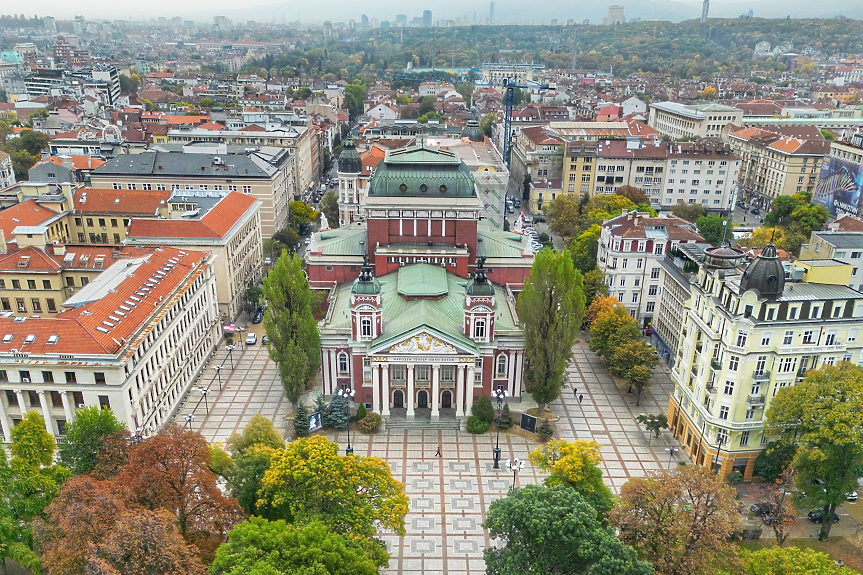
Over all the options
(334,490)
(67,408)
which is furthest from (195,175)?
(334,490)

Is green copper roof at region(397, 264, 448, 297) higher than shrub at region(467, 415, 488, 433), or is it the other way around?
green copper roof at region(397, 264, 448, 297)

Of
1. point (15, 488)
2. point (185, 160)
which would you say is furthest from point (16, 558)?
point (185, 160)

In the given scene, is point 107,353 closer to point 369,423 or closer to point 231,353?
point 369,423

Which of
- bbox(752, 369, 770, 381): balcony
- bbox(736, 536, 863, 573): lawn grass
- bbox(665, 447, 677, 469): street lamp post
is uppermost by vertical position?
bbox(752, 369, 770, 381): balcony

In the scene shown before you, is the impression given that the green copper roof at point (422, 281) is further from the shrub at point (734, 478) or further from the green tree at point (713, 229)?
the green tree at point (713, 229)

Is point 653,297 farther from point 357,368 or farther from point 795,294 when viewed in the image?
point 357,368

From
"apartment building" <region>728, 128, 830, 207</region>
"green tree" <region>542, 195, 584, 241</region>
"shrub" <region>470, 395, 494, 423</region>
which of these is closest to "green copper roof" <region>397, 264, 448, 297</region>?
"shrub" <region>470, 395, 494, 423</region>

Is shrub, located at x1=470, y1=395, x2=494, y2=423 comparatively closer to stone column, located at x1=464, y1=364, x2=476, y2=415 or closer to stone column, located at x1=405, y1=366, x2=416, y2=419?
stone column, located at x1=464, y1=364, x2=476, y2=415
